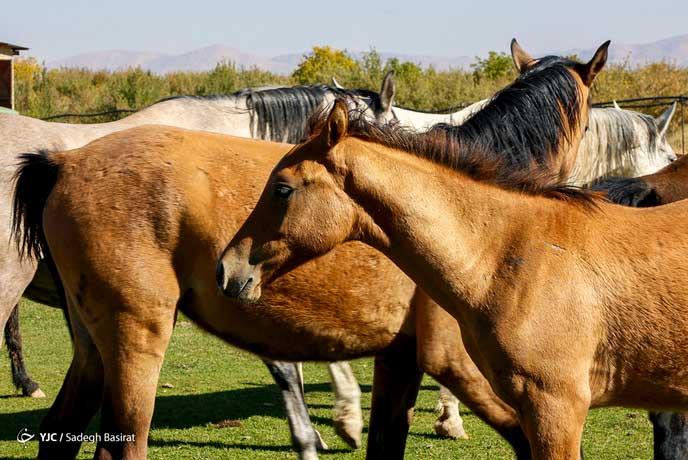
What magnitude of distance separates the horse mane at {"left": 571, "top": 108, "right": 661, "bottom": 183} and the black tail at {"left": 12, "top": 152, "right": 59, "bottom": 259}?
4508mm

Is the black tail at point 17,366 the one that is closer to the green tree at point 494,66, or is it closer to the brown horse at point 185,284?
the brown horse at point 185,284

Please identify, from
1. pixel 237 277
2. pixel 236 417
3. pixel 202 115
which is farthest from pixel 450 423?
pixel 237 277

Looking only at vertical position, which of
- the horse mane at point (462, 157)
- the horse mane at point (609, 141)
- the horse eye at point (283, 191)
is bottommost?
the horse mane at point (609, 141)

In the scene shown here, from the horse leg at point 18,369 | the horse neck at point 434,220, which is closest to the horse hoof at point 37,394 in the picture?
the horse leg at point 18,369

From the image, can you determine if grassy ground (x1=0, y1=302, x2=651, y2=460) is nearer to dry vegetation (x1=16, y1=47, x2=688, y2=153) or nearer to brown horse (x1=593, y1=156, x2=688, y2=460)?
brown horse (x1=593, y1=156, x2=688, y2=460)

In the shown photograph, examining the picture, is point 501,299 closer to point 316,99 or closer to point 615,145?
point 316,99

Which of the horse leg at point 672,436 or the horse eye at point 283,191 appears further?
the horse leg at point 672,436

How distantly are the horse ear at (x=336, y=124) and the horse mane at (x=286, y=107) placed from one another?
3.22 m

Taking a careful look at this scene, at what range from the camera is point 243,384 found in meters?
8.65

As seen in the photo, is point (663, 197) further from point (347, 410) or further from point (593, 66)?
point (347, 410)

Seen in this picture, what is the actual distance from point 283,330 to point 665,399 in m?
1.78

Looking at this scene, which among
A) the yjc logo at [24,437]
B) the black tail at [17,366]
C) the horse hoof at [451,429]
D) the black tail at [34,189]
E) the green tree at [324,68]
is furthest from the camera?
the green tree at [324,68]

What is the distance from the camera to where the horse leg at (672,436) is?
16.5 feet

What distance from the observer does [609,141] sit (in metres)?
8.06
